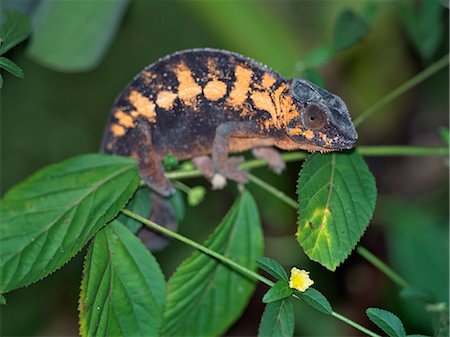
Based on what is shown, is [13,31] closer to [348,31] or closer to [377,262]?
[348,31]

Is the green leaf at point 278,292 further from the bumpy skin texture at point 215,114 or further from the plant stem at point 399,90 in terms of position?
the plant stem at point 399,90

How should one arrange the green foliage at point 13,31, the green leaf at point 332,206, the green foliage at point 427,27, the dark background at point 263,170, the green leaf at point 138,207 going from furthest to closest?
the dark background at point 263,170, the green foliage at point 427,27, the green leaf at point 138,207, the green foliage at point 13,31, the green leaf at point 332,206

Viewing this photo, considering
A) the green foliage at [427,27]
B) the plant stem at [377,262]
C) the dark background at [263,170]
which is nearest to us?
the plant stem at [377,262]

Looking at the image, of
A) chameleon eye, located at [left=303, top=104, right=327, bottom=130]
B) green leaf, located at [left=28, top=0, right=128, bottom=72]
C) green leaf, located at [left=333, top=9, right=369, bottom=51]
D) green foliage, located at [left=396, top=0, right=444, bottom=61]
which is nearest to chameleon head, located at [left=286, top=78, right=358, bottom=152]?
chameleon eye, located at [left=303, top=104, right=327, bottom=130]

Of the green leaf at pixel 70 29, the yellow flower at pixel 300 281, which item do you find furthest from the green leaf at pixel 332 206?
the green leaf at pixel 70 29

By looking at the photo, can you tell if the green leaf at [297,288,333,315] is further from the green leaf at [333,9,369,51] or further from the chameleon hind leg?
the green leaf at [333,9,369,51]

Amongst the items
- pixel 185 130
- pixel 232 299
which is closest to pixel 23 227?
pixel 185 130

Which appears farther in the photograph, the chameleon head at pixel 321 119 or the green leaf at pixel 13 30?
the green leaf at pixel 13 30
